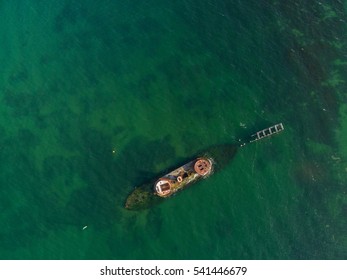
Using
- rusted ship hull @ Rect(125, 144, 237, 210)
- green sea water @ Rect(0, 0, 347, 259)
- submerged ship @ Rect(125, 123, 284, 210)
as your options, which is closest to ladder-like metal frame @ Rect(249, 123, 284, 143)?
submerged ship @ Rect(125, 123, 284, 210)

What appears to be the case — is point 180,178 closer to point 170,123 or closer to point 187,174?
point 187,174

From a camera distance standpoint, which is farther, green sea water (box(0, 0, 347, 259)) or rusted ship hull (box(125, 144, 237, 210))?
rusted ship hull (box(125, 144, 237, 210))

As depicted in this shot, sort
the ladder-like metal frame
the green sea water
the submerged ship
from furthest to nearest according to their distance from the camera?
1. the ladder-like metal frame
2. the submerged ship
3. the green sea water

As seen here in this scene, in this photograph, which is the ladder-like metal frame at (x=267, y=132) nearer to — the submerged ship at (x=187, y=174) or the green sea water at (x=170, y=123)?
the submerged ship at (x=187, y=174)

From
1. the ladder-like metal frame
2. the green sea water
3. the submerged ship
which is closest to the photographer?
the green sea water

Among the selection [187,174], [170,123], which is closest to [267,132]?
[187,174]

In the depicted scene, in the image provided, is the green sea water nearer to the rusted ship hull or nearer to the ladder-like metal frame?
the rusted ship hull
